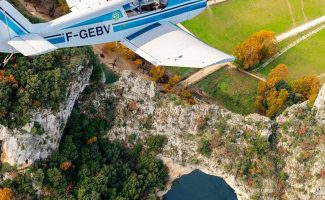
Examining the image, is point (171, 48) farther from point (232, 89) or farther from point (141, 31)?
point (232, 89)

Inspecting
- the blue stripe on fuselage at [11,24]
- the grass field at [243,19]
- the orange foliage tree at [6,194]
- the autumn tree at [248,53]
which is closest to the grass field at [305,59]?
the autumn tree at [248,53]

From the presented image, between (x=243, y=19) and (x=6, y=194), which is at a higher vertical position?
(x=6, y=194)

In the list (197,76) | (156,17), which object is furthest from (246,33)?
(156,17)

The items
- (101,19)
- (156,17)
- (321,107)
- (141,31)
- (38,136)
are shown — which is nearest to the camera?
(101,19)

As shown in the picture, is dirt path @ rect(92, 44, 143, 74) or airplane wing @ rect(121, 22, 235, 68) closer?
airplane wing @ rect(121, 22, 235, 68)

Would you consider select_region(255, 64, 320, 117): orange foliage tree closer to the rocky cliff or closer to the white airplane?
the rocky cliff

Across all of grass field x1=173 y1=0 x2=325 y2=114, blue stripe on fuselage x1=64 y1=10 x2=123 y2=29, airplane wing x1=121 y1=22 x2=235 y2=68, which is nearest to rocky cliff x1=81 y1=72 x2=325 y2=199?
grass field x1=173 y1=0 x2=325 y2=114
